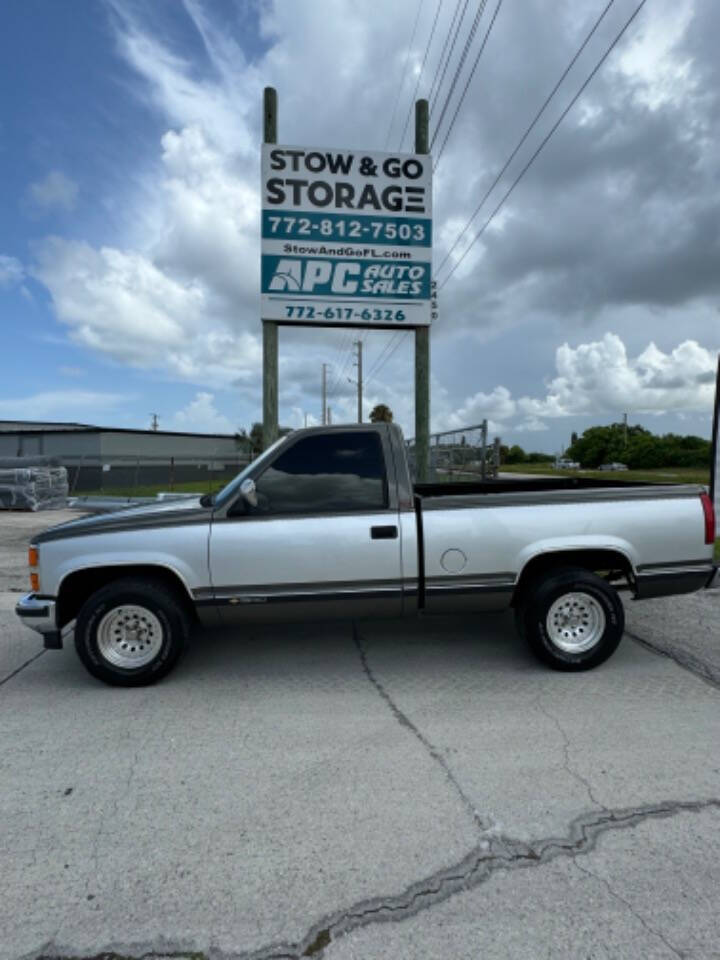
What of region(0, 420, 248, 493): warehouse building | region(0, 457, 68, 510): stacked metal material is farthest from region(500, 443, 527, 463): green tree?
region(0, 457, 68, 510): stacked metal material

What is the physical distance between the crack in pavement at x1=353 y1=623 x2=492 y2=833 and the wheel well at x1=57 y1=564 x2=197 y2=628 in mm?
1384

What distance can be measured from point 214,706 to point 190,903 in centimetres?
161

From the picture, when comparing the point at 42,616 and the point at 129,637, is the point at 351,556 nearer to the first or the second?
the point at 129,637

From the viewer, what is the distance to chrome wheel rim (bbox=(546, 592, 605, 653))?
13.5ft

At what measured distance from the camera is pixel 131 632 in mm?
3926

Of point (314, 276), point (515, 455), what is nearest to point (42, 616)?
point (314, 276)

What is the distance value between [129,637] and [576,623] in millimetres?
3270

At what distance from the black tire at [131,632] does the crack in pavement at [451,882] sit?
6.87ft

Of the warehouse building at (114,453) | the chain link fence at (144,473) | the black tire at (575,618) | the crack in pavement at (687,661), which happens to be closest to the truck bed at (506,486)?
the black tire at (575,618)

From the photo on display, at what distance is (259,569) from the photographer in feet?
12.6

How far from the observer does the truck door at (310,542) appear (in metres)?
3.85

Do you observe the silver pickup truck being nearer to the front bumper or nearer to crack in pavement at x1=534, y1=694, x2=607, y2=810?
the front bumper

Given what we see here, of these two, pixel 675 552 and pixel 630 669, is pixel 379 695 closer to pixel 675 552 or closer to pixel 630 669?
pixel 630 669

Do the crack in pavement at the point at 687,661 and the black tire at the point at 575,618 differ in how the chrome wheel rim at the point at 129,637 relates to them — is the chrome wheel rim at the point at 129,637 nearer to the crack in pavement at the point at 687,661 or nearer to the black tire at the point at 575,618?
the black tire at the point at 575,618
